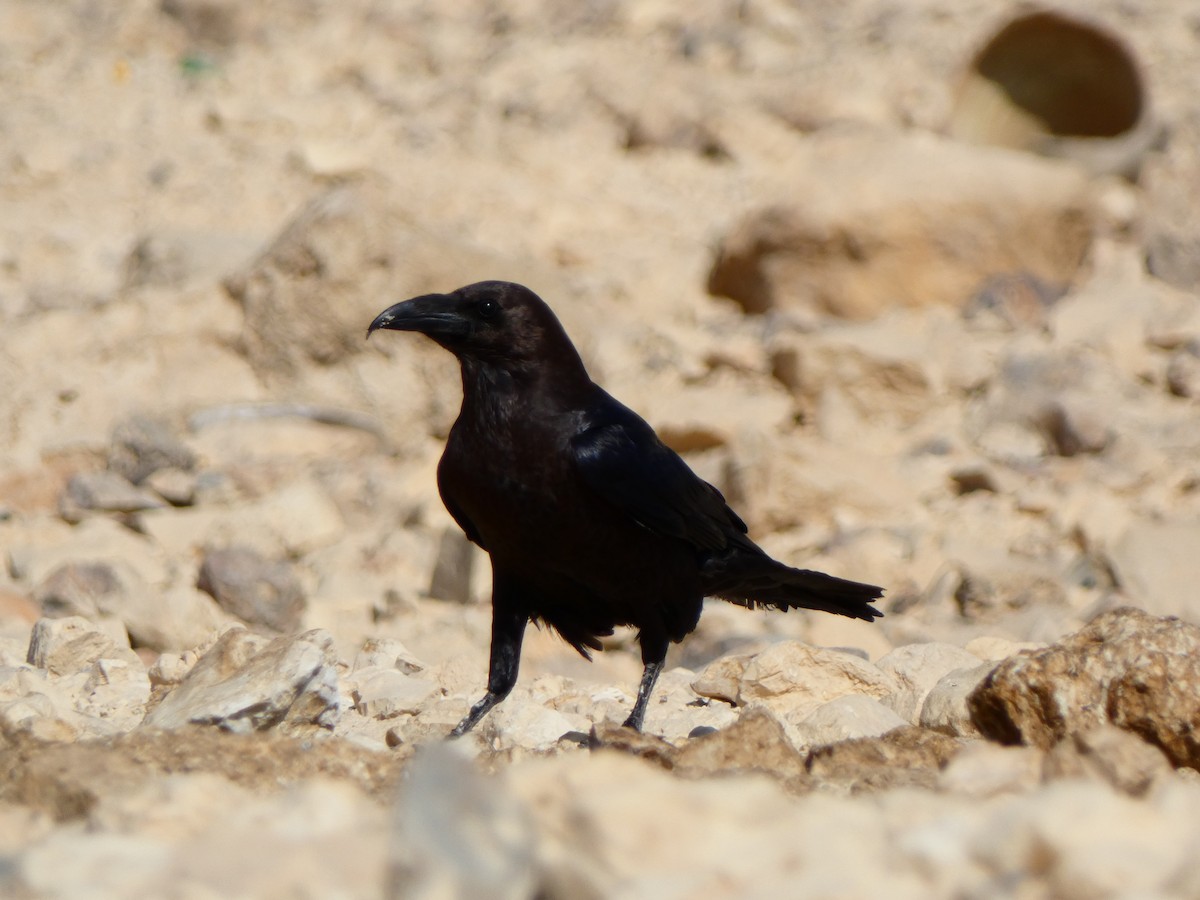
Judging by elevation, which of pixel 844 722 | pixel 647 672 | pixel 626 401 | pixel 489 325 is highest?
pixel 489 325

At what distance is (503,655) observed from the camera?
178 inches

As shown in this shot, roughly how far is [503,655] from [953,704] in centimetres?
132

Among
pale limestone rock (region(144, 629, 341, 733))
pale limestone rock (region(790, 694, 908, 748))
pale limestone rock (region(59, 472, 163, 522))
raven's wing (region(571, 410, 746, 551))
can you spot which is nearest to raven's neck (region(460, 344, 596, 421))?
raven's wing (region(571, 410, 746, 551))

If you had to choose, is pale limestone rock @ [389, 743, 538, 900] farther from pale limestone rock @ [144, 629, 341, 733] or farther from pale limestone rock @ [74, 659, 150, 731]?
pale limestone rock @ [74, 659, 150, 731]

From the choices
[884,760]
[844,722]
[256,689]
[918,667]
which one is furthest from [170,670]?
[918,667]

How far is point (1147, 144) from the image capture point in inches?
443

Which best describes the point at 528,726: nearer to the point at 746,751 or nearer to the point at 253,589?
the point at 746,751

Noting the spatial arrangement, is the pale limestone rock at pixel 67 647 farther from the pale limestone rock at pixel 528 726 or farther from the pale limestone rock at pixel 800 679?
the pale limestone rock at pixel 800 679

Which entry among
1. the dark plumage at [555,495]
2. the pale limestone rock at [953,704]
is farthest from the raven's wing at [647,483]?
the pale limestone rock at [953,704]

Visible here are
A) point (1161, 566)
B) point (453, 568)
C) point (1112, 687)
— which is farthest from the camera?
point (453, 568)

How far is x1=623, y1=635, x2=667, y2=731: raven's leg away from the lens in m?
4.22

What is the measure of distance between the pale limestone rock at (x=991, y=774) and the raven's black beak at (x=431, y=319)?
242 cm

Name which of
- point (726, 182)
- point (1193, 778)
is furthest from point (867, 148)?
point (1193, 778)

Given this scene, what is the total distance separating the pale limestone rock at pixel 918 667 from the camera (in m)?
4.41
